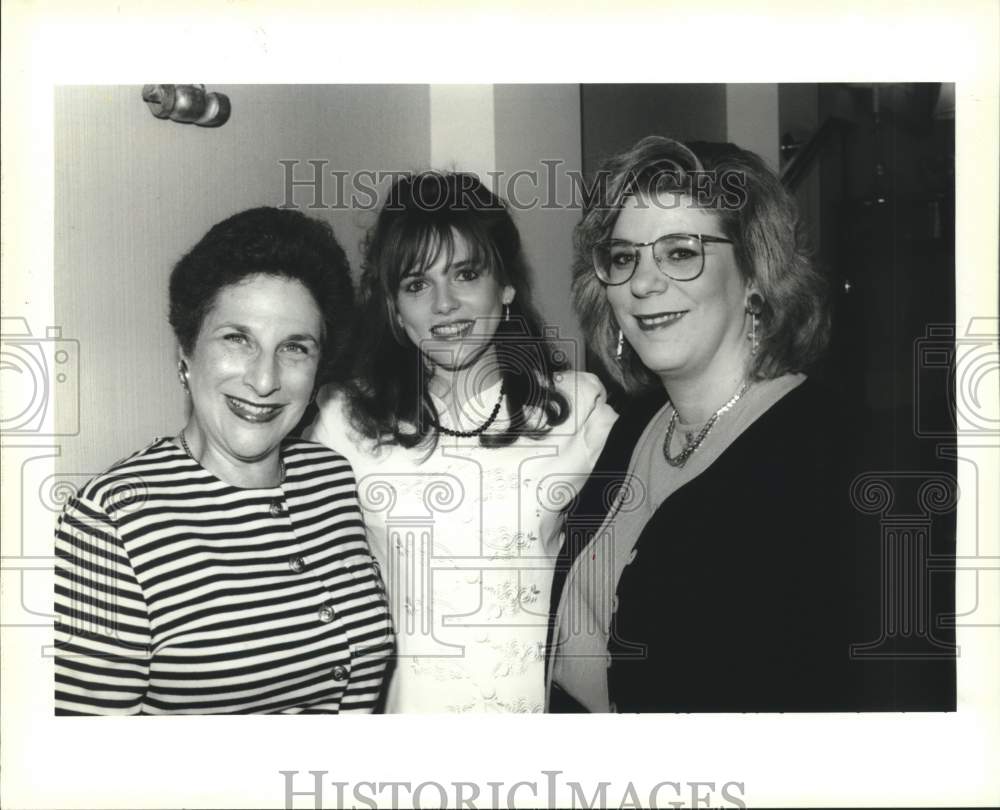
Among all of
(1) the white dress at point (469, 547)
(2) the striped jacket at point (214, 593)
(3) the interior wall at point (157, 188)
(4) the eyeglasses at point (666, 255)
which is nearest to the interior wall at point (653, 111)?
(4) the eyeglasses at point (666, 255)

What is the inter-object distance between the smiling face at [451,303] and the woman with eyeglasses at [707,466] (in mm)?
126

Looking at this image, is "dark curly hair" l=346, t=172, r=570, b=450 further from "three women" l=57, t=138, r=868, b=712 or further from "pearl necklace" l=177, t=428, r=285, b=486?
"pearl necklace" l=177, t=428, r=285, b=486

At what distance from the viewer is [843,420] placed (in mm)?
1550

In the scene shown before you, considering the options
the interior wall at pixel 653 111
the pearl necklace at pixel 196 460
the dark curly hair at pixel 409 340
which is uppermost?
the interior wall at pixel 653 111

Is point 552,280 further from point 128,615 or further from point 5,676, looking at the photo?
point 5,676

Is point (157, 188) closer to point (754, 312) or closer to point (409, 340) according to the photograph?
point (409, 340)

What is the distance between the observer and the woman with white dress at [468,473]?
5.06 ft

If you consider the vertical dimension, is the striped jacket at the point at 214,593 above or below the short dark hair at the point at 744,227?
below

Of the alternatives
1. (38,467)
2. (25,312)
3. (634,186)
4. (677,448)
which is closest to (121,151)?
(25,312)

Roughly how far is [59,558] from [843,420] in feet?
3.68

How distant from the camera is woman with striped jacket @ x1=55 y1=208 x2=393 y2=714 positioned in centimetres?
150

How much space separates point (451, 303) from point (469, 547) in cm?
35

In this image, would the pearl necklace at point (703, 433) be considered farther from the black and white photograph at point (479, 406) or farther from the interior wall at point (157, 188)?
the interior wall at point (157, 188)

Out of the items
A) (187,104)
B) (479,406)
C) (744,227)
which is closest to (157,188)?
(187,104)
